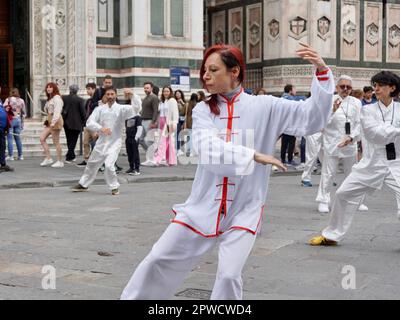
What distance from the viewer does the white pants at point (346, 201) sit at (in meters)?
6.73

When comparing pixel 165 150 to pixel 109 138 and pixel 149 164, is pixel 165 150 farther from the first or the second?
pixel 109 138

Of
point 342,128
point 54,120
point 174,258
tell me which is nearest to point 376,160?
point 342,128

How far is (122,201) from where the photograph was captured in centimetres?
996

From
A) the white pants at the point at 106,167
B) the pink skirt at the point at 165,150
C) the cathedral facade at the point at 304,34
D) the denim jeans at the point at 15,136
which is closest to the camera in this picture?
the white pants at the point at 106,167

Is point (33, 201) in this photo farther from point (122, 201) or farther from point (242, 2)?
point (242, 2)

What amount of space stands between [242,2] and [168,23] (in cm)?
617

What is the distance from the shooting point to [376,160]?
22.1ft

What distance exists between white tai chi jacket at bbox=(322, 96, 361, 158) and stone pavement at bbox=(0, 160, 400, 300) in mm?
826

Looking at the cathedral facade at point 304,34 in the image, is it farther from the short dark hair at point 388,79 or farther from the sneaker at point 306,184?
the short dark hair at point 388,79

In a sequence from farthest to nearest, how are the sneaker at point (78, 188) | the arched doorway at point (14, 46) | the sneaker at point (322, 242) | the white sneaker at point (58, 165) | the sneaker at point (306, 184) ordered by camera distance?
the arched doorway at point (14, 46) → the white sneaker at point (58, 165) → the sneaker at point (306, 184) → the sneaker at point (78, 188) → the sneaker at point (322, 242)

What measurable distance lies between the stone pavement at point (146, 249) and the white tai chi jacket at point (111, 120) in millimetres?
759

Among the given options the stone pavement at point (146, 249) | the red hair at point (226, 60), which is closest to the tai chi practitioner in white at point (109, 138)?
the stone pavement at point (146, 249)
